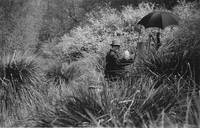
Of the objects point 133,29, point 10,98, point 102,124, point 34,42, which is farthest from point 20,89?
point 34,42

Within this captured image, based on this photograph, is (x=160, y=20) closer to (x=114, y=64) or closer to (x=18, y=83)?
(x=114, y=64)

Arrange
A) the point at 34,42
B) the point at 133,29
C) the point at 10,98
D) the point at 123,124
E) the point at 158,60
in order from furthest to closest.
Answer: the point at 34,42, the point at 133,29, the point at 10,98, the point at 158,60, the point at 123,124

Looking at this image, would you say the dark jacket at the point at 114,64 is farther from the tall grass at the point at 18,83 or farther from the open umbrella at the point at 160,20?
the open umbrella at the point at 160,20

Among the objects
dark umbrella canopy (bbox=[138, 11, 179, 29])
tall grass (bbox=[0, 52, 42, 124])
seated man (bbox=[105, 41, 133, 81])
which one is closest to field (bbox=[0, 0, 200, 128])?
tall grass (bbox=[0, 52, 42, 124])

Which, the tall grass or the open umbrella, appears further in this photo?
the open umbrella

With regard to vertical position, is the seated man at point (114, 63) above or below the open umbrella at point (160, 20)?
below

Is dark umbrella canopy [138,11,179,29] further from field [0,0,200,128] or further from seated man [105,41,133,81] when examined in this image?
seated man [105,41,133,81]

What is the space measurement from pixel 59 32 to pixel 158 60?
14.4 meters

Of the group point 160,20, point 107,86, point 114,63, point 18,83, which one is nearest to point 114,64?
point 114,63

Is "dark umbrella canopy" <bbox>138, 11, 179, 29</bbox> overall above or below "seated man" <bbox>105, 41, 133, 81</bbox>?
above

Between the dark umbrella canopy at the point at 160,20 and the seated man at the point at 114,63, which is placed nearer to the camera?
the seated man at the point at 114,63

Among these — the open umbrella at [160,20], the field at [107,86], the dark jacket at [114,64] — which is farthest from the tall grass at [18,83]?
the open umbrella at [160,20]

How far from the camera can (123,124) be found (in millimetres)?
3859

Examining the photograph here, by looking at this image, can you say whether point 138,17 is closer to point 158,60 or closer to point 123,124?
point 158,60
